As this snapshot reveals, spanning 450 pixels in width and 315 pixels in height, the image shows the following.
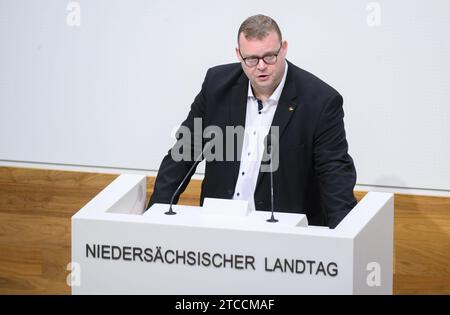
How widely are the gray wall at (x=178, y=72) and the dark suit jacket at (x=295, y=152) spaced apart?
0.56m

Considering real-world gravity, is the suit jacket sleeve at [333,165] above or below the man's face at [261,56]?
below

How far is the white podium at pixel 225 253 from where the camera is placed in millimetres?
1893

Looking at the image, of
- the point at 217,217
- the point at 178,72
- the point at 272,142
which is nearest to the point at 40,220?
the point at 178,72

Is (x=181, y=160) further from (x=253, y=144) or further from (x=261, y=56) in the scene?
(x=261, y=56)

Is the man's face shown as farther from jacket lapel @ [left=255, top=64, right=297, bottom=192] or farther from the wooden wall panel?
the wooden wall panel

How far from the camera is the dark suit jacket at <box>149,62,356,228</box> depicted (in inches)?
100

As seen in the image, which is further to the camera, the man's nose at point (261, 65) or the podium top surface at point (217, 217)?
the man's nose at point (261, 65)

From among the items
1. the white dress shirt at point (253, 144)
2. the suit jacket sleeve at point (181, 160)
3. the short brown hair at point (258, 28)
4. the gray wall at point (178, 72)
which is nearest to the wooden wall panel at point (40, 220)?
the gray wall at point (178, 72)

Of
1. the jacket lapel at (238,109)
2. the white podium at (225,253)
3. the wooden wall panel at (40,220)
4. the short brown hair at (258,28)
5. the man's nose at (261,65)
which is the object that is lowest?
the wooden wall panel at (40,220)

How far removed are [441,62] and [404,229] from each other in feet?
2.10

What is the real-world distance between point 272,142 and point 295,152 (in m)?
0.08

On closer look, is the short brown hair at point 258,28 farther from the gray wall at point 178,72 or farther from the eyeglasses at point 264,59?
the gray wall at point 178,72

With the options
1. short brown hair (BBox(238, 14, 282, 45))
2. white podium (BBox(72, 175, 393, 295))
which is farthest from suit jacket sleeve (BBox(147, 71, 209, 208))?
white podium (BBox(72, 175, 393, 295))

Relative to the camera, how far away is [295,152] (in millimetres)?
2582
